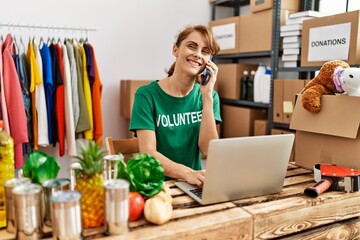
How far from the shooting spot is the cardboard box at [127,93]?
308cm

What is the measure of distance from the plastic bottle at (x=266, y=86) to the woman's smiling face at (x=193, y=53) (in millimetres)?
1528

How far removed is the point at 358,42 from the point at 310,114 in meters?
0.99

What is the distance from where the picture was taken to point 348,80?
144 centimetres

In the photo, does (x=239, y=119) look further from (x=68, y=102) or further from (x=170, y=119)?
(x=170, y=119)

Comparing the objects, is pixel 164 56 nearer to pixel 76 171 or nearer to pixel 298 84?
pixel 298 84

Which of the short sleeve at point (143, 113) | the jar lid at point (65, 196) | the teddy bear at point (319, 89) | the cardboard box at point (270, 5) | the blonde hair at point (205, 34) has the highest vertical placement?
the cardboard box at point (270, 5)

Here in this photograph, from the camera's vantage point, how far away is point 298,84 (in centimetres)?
258

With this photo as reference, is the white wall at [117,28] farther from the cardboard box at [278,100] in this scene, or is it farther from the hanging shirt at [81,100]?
the cardboard box at [278,100]

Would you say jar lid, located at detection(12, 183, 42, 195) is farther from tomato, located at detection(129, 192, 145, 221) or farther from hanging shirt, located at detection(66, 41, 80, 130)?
hanging shirt, located at detection(66, 41, 80, 130)

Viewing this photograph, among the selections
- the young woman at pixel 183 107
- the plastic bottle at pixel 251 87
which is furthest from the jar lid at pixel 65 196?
the plastic bottle at pixel 251 87

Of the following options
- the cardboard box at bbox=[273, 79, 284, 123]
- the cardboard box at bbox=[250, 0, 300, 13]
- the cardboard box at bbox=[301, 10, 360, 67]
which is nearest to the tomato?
the cardboard box at bbox=[301, 10, 360, 67]

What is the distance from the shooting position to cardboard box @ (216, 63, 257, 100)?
326 cm

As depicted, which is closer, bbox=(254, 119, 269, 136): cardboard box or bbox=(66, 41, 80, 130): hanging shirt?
bbox=(66, 41, 80, 130): hanging shirt

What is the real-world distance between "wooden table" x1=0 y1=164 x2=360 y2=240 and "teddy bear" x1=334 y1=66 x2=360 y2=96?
1.48 feet
